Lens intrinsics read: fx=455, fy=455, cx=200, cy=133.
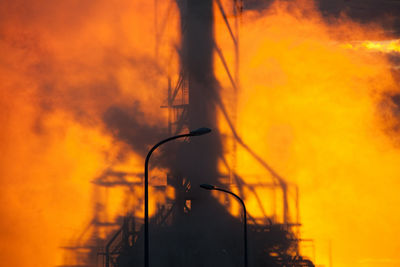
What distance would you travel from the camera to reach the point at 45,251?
20.6 metres

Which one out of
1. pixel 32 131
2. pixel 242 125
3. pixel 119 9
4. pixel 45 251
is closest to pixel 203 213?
pixel 242 125

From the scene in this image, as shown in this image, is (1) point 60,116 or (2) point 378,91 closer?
(2) point 378,91

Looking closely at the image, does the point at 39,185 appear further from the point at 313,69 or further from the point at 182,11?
the point at 313,69

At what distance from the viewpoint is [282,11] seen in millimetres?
20172

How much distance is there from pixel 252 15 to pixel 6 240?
15.2 meters

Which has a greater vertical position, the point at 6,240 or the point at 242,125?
the point at 242,125

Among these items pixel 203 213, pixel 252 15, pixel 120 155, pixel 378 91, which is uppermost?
pixel 252 15

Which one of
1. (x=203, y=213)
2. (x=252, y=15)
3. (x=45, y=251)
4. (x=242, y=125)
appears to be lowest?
(x=45, y=251)

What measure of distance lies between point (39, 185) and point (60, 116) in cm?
338

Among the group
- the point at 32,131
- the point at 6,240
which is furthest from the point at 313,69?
the point at 6,240

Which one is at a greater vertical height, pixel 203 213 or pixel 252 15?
pixel 252 15

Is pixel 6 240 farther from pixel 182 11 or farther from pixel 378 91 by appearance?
pixel 378 91

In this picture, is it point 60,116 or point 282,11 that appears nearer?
point 282,11

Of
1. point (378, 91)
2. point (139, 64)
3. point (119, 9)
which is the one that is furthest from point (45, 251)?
point (378, 91)
